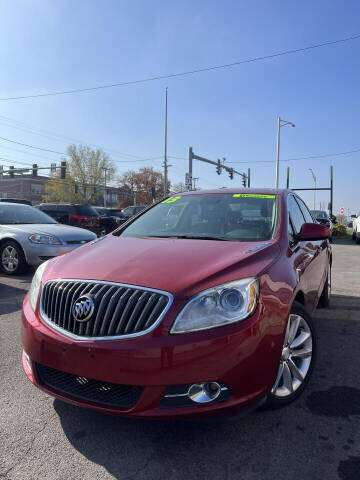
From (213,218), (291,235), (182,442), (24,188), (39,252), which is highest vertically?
(24,188)

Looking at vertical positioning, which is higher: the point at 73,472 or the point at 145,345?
the point at 145,345

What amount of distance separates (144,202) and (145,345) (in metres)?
76.8

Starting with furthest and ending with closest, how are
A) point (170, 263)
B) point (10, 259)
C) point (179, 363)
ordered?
point (10, 259) → point (170, 263) → point (179, 363)

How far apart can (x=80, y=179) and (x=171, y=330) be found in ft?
219

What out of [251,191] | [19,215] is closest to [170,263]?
[251,191]

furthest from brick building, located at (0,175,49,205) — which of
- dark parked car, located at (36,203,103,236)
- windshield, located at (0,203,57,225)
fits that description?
windshield, located at (0,203,57,225)

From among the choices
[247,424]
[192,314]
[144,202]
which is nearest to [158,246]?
[192,314]

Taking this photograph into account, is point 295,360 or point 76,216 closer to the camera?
point 295,360

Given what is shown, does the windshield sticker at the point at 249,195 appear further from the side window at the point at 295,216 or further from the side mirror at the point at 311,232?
the side mirror at the point at 311,232

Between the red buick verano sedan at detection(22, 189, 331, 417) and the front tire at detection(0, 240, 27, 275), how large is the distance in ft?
16.1

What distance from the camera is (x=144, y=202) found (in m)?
77.9

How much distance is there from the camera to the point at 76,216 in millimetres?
14156

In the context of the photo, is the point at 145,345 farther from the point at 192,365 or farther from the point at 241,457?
the point at 241,457

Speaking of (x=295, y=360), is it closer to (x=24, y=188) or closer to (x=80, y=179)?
(x=80, y=179)
